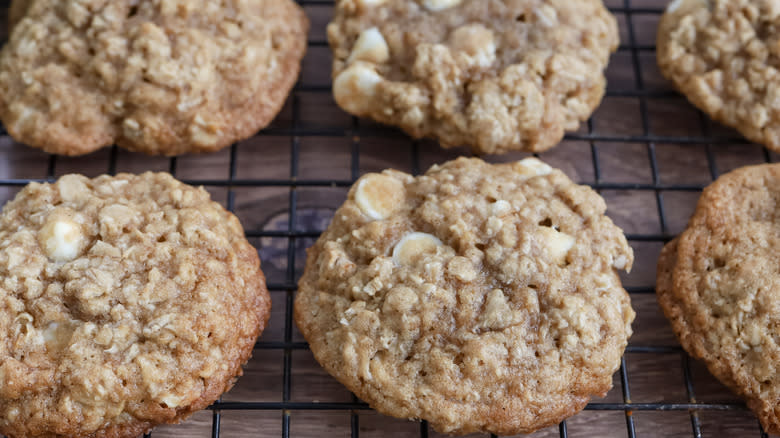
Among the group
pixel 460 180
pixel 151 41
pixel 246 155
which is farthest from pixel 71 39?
pixel 460 180

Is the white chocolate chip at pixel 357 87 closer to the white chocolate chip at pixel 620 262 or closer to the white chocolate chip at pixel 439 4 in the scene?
the white chocolate chip at pixel 439 4

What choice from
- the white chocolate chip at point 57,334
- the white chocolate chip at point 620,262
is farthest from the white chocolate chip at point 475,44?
the white chocolate chip at point 57,334

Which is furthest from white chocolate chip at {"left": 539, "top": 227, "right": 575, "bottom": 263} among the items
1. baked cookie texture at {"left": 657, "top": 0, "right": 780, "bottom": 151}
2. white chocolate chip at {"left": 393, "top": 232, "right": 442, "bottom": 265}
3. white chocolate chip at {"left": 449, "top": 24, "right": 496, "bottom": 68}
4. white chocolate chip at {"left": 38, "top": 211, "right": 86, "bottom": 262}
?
white chocolate chip at {"left": 38, "top": 211, "right": 86, "bottom": 262}

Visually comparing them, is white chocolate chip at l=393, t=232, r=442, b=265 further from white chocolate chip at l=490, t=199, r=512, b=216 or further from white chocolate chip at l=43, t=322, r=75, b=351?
white chocolate chip at l=43, t=322, r=75, b=351

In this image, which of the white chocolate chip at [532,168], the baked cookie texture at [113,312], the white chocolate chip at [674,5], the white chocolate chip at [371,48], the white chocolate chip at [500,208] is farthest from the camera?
the white chocolate chip at [674,5]

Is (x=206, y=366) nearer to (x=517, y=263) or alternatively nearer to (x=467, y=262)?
(x=467, y=262)

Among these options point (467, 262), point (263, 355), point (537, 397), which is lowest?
point (263, 355)

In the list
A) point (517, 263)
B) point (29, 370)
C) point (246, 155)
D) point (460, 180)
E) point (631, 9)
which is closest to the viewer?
point (29, 370)
